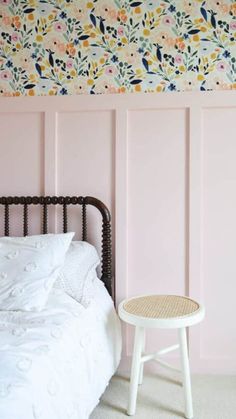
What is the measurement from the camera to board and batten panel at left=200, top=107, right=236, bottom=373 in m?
2.10

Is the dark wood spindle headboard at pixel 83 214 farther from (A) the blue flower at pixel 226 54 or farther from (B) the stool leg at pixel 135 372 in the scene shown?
(A) the blue flower at pixel 226 54

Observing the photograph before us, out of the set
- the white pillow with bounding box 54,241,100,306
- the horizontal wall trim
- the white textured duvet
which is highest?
the horizontal wall trim

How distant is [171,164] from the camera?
83.8 inches

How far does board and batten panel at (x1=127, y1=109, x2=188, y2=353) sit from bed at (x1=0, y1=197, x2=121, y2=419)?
195 millimetres

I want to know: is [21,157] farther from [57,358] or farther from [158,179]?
A: [57,358]

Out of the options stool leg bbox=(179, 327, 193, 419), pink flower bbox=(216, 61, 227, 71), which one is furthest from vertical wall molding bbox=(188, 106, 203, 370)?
stool leg bbox=(179, 327, 193, 419)

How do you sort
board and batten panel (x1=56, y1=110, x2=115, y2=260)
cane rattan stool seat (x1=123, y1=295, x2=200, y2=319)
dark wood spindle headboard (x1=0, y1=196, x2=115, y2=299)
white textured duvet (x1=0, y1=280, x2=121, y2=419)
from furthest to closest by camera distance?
board and batten panel (x1=56, y1=110, x2=115, y2=260) → dark wood spindle headboard (x1=0, y1=196, x2=115, y2=299) → cane rattan stool seat (x1=123, y1=295, x2=200, y2=319) → white textured duvet (x1=0, y1=280, x2=121, y2=419)

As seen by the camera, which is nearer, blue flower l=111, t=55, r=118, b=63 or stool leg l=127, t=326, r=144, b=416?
stool leg l=127, t=326, r=144, b=416

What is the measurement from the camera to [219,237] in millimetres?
2105

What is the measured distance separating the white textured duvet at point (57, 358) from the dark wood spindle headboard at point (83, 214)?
231mm

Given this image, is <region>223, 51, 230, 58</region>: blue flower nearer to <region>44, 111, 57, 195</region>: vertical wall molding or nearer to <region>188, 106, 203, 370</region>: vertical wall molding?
<region>188, 106, 203, 370</region>: vertical wall molding

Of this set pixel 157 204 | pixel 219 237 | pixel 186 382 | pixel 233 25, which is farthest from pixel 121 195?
pixel 233 25

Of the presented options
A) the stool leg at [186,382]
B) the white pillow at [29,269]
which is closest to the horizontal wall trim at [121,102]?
the white pillow at [29,269]

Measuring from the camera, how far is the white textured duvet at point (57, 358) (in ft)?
3.33
